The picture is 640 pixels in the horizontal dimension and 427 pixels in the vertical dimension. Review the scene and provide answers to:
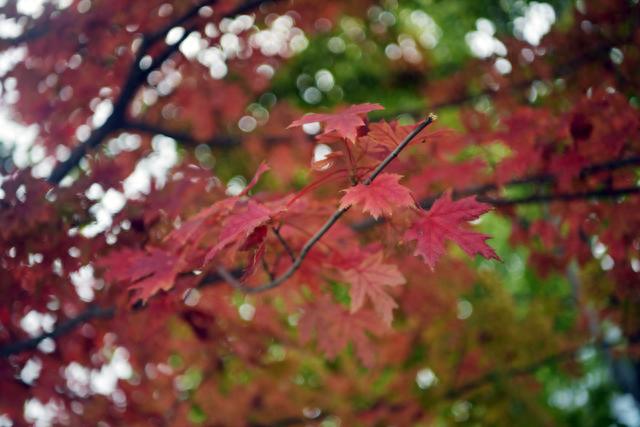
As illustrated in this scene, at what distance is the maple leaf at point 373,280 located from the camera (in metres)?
A: 1.88

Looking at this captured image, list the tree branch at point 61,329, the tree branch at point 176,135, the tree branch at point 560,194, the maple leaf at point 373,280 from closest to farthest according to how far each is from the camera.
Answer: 1. the maple leaf at point 373,280
2. the tree branch at point 560,194
3. the tree branch at point 61,329
4. the tree branch at point 176,135

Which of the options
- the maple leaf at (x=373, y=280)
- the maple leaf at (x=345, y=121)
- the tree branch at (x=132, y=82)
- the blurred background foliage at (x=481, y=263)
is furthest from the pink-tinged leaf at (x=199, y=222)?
the blurred background foliage at (x=481, y=263)

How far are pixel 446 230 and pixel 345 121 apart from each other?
412 mm

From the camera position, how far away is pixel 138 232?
2.32 m

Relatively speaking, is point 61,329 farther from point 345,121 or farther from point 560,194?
point 560,194

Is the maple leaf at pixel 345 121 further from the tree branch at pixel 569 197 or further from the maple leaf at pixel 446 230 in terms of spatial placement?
the tree branch at pixel 569 197

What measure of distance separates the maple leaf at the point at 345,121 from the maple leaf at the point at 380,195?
0.41ft

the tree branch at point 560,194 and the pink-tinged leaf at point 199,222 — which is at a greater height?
the pink-tinged leaf at point 199,222

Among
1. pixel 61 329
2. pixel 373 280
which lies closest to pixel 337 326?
pixel 373 280

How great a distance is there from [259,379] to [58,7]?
2400 millimetres

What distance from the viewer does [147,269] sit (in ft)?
6.32

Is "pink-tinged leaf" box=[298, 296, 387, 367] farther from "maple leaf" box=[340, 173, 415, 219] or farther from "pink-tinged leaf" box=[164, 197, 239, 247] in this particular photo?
"maple leaf" box=[340, 173, 415, 219]

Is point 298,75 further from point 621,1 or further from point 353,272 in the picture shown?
point 353,272

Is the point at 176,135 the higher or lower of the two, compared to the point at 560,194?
lower
